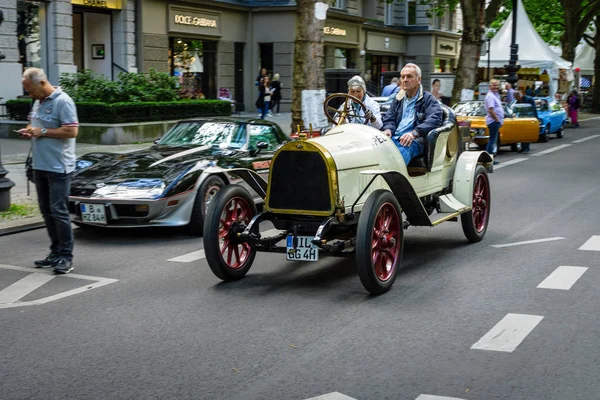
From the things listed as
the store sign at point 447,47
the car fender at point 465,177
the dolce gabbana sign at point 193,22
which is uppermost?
the store sign at point 447,47

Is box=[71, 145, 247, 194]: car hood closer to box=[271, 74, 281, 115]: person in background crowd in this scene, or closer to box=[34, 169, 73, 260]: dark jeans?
box=[34, 169, 73, 260]: dark jeans

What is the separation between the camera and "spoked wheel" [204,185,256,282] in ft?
23.9

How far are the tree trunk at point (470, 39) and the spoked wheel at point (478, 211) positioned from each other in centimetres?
2107

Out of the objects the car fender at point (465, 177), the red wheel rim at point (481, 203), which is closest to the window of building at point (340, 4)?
the red wheel rim at point (481, 203)

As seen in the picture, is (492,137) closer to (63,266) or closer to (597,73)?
(63,266)

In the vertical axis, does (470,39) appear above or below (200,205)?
above

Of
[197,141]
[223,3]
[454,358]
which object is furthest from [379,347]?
[223,3]

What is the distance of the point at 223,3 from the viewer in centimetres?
3341

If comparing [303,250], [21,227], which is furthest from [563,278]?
[21,227]

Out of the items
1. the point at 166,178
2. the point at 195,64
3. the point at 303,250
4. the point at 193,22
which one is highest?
the point at 193,22

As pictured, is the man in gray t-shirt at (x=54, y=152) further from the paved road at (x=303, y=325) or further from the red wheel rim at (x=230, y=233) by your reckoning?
the red wheel rim at (x=230, y=233)

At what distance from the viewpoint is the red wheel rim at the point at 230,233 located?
7535 millimetres

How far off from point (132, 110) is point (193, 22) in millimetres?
11717

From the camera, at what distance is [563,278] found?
7.62 m
